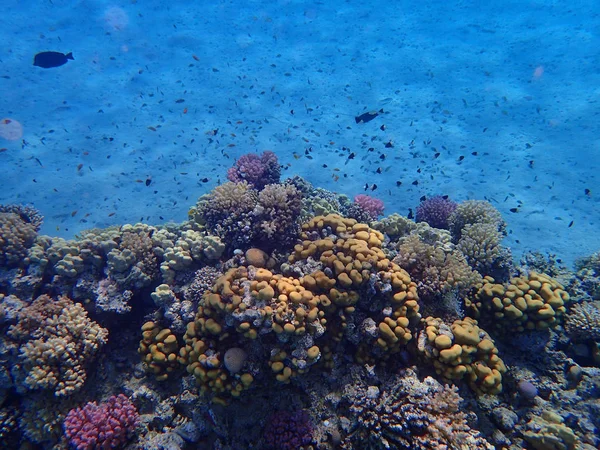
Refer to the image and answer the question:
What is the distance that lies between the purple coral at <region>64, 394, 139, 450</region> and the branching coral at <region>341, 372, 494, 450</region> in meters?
3.18

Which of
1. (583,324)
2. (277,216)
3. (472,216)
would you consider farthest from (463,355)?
(472,216)

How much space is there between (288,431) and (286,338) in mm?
1245

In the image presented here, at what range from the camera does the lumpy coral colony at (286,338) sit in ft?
13.9

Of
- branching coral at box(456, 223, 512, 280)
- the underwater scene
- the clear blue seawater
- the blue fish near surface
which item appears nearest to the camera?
the underwater scene

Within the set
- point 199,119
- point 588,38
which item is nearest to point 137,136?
point 199,119

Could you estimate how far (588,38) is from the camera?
2803cm

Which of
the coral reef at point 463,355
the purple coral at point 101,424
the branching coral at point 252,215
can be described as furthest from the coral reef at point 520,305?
the purple coral at point 101,424

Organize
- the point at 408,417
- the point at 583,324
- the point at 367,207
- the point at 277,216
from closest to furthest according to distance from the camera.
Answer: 1. the point at 408,417
2. the point at 583,324
3. the point at 277,216
4. the point at 367,207

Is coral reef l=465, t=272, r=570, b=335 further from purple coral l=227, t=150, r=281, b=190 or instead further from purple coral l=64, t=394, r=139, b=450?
purple coral l=227, t=150, r=281, b=190

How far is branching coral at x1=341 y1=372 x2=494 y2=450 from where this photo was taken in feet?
12.4

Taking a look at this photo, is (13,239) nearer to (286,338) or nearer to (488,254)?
(286,338)

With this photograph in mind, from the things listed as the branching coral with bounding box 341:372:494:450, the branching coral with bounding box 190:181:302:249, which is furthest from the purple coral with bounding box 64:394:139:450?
the branching coral with bounding box 341:372:494:450

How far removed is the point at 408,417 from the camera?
3.88m

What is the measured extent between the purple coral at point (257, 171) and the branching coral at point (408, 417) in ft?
19.0
